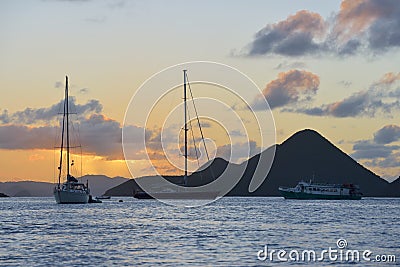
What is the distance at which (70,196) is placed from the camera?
166 m

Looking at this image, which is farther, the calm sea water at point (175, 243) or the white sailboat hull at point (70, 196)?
the white sailboat hull at point (70, 196)

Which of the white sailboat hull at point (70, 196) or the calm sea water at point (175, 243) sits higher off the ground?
the white sailboat hull at point (70, 196)

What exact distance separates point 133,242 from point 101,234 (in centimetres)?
1181

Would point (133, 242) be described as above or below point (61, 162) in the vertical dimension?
below

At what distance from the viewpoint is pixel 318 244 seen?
219ft

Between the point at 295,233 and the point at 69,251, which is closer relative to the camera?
the point at 69,251

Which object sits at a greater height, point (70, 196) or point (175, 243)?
point (70, 196)

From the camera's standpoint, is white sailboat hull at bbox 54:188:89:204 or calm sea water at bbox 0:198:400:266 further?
white sailboat hull at bbox 54:188:89:204

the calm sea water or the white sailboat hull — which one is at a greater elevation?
the white sailboat hull

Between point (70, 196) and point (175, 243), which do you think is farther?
point (70, 196)

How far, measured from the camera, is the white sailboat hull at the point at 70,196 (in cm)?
16450

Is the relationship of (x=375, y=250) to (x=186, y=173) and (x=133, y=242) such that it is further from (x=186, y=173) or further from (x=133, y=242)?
(x=186, y=173)

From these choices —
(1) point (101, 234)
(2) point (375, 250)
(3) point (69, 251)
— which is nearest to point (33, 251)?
(3) point (69, 251)

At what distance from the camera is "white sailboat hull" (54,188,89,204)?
16450cm
